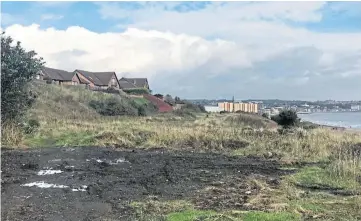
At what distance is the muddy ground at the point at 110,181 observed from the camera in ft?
26.0


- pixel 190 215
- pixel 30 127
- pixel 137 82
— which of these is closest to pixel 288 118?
pixel 30 127

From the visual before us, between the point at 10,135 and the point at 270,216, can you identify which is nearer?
the point at 270,216

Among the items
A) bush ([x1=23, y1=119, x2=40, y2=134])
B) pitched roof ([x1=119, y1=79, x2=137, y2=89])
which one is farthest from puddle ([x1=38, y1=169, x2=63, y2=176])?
pitched roof ([x1=119, y1=79, x2=137, y2=89])

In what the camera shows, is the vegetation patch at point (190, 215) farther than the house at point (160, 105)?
No

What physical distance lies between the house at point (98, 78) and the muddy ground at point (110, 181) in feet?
197

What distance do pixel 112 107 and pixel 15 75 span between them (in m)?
27.2

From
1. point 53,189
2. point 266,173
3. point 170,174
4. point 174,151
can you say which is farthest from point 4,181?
point 174,151

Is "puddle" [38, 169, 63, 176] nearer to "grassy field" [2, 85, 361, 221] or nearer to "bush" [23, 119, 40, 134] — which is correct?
"grassy field" [2, 85, 361, 221]

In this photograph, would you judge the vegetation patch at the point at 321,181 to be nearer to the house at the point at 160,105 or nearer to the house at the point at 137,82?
the house at the point at 160,105

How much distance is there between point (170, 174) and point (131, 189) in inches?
87.5

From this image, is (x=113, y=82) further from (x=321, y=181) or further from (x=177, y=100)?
(x=321, y=181)

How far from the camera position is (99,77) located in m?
81.1

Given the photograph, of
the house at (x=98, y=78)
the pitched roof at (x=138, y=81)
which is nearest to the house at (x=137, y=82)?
the pitched roof at (x=138, y=81)

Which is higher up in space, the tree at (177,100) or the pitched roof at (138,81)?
the pitched roof at (138,81)
